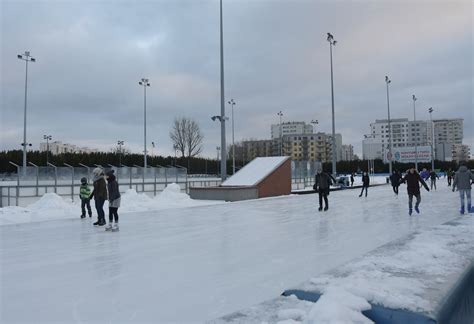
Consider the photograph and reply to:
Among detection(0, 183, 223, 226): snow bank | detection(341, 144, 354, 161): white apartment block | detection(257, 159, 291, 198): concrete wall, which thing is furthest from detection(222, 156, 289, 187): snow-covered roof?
detection(341, 144, 354, 161): white apartment block

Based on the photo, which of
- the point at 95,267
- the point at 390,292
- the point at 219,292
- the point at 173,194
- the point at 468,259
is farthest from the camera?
the point at 173,194

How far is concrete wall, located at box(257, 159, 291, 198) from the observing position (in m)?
23.8

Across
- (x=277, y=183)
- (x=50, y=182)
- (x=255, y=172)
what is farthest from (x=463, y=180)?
(x=50, y=182)

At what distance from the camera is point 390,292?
337cm

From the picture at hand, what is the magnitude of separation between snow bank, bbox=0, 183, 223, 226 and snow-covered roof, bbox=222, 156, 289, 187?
14.0ft

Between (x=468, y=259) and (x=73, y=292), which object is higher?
(x=468, y=259)

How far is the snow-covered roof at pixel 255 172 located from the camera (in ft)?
79.0

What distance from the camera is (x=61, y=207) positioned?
1570 cm

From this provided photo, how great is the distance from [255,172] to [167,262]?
60.4ft

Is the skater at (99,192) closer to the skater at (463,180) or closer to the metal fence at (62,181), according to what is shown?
the metal fence at (62,181)

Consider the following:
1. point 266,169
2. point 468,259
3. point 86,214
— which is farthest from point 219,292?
point 266,169

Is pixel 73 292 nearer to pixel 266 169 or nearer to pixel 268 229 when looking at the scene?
pixel 268 229

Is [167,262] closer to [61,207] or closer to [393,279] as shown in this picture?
[393,279]

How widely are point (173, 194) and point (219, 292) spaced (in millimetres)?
16147
